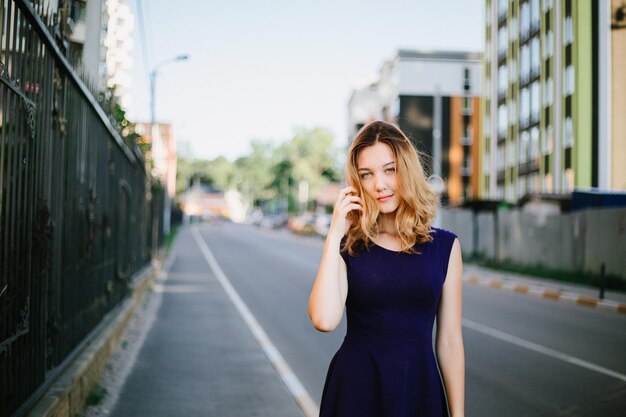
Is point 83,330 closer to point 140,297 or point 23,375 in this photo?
point 23,375

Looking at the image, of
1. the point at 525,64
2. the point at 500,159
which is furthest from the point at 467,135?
the point at 525,64

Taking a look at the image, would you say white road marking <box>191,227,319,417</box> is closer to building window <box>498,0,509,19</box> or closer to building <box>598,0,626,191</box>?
building <box>598,0,626,191</box>

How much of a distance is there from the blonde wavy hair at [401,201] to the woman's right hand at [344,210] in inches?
1.2

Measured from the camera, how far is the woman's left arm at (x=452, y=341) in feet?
7.96

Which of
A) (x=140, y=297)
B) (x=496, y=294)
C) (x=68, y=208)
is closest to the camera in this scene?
(x=68, y=208)

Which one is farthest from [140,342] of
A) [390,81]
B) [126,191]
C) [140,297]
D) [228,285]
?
[390,81]

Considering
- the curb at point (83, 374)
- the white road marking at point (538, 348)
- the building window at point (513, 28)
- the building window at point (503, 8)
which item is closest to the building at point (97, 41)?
the curb at point (83, 374)

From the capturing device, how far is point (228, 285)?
17094 millimetres

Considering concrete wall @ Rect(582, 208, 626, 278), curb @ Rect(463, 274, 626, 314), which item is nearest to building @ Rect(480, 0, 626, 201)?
concrete wall @ Rect(582, 208, 626, 278)

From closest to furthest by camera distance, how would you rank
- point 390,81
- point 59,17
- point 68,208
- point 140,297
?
point 59,17 < point 68,208 < point 140,297 < point 390,81

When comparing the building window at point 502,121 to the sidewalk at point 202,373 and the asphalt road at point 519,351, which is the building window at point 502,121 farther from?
the sidewalk at point 202,373

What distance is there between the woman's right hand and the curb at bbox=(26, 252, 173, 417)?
2370 mm

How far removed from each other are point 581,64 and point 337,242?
96.7ft

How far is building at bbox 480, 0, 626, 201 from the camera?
21.9 metres
